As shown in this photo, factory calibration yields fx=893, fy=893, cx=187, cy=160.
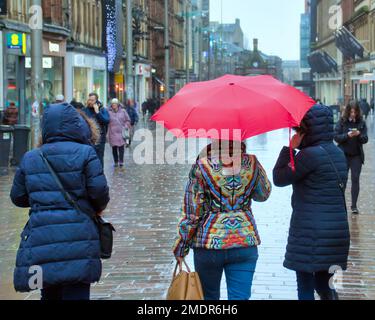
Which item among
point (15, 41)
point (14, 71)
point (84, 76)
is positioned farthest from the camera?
point (84, 76)

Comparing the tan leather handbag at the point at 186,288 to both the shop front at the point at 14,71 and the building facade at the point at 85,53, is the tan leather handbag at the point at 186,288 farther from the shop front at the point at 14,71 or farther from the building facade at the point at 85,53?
the building facade at the point at 85,53

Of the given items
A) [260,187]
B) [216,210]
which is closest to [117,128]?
[260,187]

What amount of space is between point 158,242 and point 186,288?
5.72 meters

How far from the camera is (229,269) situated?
556 cm

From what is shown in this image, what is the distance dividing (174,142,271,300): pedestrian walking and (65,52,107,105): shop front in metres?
35.6

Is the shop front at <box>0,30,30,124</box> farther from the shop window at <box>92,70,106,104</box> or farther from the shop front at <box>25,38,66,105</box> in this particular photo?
the shop window at <box>92,70,106,104</box>

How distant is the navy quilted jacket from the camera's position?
6.18 meters

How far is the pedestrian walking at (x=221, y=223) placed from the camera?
216 inches

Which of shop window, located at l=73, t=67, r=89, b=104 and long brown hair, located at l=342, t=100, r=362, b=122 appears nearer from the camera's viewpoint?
long brown hair, located at l=342, t=100, r=362, b=122

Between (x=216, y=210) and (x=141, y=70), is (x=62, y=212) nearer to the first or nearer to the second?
(x=216, y=210)

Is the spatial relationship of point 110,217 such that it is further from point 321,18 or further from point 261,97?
point 321,18

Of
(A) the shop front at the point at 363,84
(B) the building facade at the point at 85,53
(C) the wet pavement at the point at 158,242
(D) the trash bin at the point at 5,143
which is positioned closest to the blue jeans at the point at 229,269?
(C) the wet pavement at the point at 158,242

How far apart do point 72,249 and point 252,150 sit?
70.0ft

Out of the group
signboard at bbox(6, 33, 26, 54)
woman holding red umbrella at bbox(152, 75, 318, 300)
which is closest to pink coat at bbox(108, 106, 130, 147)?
signboard at bbox(6, 33, 26, 54)
